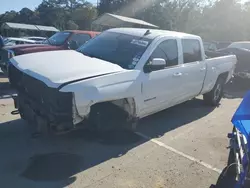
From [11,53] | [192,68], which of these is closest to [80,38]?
[11,53]

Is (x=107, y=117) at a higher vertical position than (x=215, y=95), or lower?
higher

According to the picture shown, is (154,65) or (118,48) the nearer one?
(154,65)

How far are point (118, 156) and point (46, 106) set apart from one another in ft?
4.24

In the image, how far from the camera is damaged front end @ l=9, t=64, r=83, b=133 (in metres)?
3.90

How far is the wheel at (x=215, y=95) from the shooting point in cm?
773

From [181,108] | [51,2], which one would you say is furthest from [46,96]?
[51,2]

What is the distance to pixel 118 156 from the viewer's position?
453 cm

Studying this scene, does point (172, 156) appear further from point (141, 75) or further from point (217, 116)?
point (217, 116)

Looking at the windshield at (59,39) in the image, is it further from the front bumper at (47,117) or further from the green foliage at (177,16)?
the green foliage at (177,16)

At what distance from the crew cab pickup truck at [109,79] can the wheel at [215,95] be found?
A: 42.7 inches

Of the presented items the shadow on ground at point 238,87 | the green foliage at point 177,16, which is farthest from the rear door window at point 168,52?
the green foliage at point 177,16

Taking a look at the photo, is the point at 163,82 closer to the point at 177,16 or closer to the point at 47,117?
the point at 47,117

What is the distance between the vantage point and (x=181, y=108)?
741 cm

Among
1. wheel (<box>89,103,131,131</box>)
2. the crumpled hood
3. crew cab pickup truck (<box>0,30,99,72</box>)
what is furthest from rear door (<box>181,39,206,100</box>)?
crew cab pickup truck (<box>0,30,99,72</box>)
